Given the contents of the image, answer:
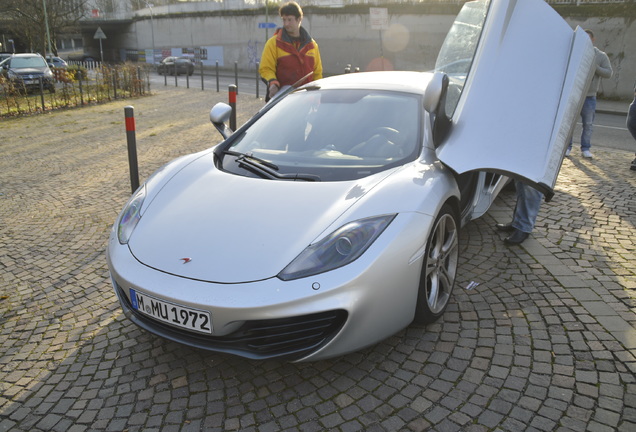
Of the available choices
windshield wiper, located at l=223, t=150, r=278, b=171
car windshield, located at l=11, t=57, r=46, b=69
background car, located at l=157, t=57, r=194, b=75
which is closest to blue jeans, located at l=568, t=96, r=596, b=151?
windshield wiper, located at l=223, t=150, r=278, b=171

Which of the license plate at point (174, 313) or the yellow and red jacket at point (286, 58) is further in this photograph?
the yellow and red jacket at point (286, 58)

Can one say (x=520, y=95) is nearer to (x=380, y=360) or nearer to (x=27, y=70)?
(x=380, y=360)

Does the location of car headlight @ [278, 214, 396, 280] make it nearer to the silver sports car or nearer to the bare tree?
the silver sports car

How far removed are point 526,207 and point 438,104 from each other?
4.93 feet

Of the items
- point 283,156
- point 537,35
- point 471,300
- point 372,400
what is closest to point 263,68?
point 283,156

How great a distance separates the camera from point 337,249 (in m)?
2.36

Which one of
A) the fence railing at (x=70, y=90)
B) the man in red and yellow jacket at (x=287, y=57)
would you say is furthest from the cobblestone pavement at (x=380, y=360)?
the fence railing at (x=70, y=90)

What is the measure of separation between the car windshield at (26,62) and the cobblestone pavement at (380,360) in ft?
59.7

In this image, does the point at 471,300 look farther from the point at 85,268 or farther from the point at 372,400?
the point at 85,268

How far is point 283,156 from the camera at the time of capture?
130 inches

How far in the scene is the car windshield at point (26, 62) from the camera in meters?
19.6

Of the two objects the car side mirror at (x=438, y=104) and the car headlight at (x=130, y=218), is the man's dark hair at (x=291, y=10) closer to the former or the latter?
the car side mirror at (x=438, y=104)

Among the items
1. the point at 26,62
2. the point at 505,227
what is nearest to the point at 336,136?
the point at 505,227

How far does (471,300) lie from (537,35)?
187 centimetres
